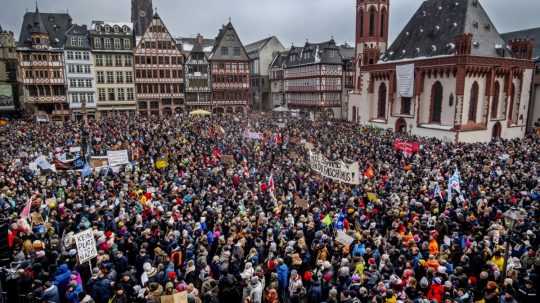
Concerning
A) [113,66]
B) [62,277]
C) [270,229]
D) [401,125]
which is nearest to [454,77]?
[401,125]

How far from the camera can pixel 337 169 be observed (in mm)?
17328

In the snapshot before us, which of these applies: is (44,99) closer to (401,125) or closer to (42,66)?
(42,66)

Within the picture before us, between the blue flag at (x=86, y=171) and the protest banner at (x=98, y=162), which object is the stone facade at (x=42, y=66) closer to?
the protest banner at (x=98, y=162)

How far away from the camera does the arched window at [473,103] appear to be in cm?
3796

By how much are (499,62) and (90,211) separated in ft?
134

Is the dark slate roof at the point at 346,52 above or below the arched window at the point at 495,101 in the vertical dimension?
above

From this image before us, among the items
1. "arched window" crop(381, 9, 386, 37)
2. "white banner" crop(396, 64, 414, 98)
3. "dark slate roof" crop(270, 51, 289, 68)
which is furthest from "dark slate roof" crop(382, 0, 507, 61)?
"dark slate roof" crop(270, 51, 289, 68)

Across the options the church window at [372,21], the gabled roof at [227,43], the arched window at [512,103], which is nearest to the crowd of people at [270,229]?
the arched window at [512,103]

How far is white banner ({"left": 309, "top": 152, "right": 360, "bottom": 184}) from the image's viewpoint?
16.8 m

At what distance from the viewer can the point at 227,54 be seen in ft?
202

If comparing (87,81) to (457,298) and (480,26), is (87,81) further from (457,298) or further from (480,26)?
(457,298)

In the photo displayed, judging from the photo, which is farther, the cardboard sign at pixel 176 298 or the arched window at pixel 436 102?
the arched window at pixel 436 102

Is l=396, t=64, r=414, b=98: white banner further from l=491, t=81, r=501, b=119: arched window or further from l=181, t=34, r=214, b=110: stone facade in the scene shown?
l=181, t=34, r=214, b=110: stone facade

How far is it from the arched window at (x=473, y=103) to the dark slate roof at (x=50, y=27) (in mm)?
52794
